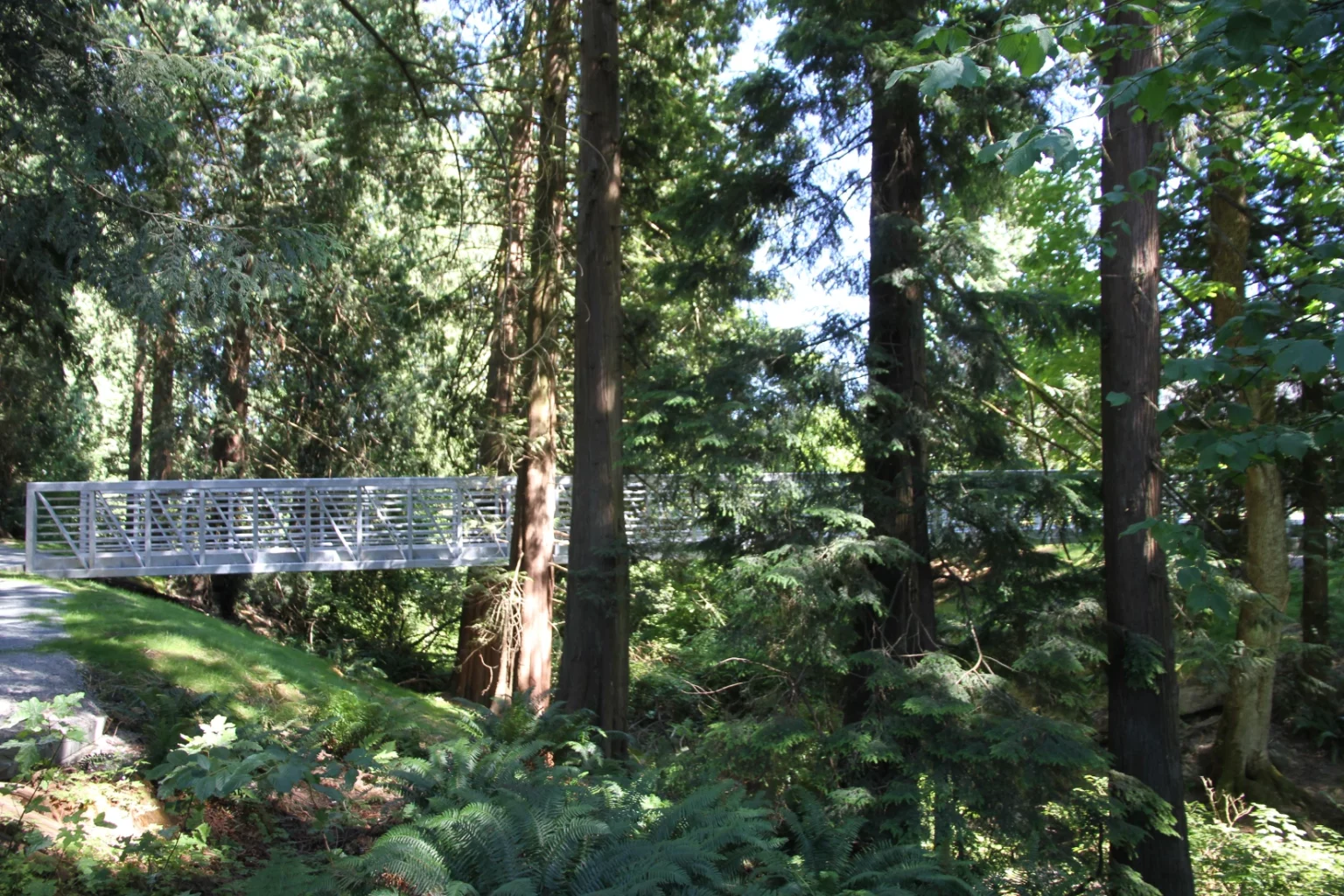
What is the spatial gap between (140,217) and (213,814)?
4777 millimetres

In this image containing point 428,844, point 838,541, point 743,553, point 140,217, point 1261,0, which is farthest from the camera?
point 140,217

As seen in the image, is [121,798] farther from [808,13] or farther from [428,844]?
[808,13]

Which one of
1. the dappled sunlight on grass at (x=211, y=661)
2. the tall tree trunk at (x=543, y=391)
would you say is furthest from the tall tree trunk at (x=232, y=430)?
the tall tree trunk at (x=543, y=391)

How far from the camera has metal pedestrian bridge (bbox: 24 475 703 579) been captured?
1108 cm

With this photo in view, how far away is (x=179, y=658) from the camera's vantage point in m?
6.65

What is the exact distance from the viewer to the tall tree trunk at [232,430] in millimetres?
12539

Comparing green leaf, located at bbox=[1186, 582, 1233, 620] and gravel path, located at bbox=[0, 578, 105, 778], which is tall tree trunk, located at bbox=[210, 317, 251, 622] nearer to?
gravel path, located at bbox=[0, 578, 105, 778]

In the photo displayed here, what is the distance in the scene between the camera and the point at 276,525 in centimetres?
1193

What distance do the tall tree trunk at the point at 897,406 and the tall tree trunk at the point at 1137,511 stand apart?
1240mm

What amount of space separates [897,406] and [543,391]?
5.34 metres

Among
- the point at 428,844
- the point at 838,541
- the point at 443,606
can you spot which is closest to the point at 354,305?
the point at 443,606

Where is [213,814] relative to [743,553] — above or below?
below

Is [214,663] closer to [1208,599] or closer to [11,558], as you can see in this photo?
[1208,599]

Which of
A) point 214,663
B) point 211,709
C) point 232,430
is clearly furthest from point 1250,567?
point 232,430
